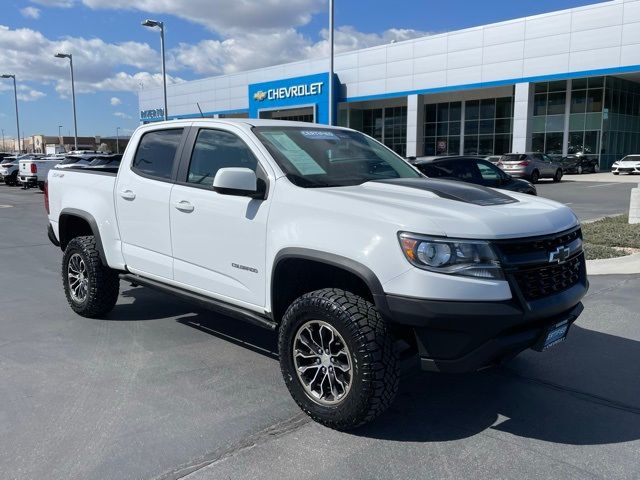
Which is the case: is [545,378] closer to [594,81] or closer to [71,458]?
[71,458]

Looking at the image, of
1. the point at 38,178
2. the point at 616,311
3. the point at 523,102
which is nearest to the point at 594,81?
the point at 523,102

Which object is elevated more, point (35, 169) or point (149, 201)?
point (149, 201)

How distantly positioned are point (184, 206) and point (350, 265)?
5.63 ft

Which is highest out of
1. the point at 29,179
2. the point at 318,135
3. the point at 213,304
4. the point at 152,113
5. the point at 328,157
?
the point at 152,113

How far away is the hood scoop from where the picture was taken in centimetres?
365

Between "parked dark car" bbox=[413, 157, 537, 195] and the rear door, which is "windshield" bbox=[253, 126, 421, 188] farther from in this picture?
"parked dark car" bbox=[413, 157, 537, 195]

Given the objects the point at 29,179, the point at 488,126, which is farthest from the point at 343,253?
the point at 488,126

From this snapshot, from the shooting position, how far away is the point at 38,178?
87.1ft

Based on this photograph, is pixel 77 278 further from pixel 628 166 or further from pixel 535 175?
pixel 628 166

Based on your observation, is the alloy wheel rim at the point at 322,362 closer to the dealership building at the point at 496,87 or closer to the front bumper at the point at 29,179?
the front bumper at the point at 29,179

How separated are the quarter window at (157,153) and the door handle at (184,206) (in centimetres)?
38

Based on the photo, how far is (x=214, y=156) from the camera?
4477 millimetres

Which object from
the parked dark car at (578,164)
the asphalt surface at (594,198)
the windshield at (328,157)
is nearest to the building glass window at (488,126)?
the parked dark car at (578,164)

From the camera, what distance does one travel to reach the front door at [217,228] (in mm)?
3934
